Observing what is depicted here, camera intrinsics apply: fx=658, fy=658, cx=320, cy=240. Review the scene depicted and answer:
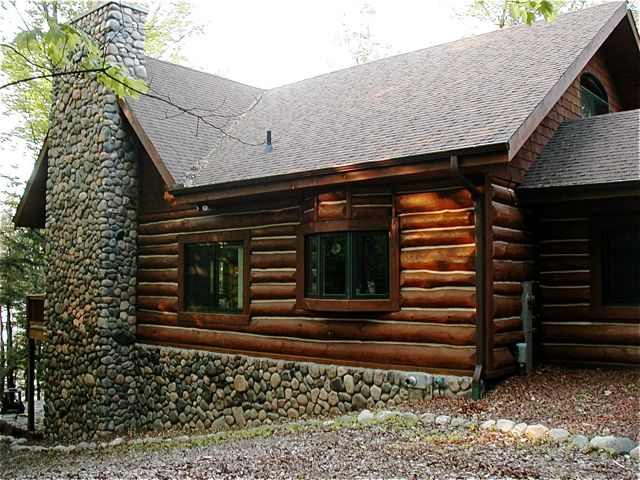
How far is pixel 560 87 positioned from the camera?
9.31 meters

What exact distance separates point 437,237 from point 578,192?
203 centimetres

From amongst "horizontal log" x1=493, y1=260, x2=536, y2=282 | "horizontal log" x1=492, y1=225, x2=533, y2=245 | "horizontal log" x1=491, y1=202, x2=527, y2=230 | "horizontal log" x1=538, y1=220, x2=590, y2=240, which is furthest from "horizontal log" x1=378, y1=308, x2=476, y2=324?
"horizontal log" x1=538, y1=220, x2=590, y2=240

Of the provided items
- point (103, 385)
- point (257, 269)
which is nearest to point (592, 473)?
point (257, 269)

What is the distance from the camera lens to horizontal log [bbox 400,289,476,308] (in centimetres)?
836

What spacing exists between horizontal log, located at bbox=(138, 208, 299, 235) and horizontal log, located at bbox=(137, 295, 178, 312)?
1291 mm

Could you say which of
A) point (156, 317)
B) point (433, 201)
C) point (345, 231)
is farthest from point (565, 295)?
point (156, 317)

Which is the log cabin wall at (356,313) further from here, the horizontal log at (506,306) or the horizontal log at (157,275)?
the horizontal log at (506,306)

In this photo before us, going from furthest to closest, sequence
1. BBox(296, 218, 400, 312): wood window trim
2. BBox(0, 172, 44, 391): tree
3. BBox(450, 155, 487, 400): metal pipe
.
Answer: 1. BBox(0, 172, 44, 391): tree
2. BBox(296, 218, 400, 312): wood window trim
3. BBox(450, 155, 487, 400): metal pipe

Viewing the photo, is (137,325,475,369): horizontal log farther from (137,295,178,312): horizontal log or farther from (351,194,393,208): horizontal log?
(351,194,393,208): horizontal log

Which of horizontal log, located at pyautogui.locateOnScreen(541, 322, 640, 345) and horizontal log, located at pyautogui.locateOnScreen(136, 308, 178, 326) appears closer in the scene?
horizontal log, located at pyautogui.locateOnScreen(541, 322, 640, 345)

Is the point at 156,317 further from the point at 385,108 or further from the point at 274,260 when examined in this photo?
the point at 385,108

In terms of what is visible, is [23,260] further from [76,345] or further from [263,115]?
[263,115]

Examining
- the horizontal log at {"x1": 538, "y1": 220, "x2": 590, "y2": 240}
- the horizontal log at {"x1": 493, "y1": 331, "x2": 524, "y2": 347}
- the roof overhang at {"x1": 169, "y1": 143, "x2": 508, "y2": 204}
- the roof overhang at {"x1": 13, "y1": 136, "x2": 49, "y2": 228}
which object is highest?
the roof overhang at {"x1": 13, "y1": 136, "x2": 49, "y2": 228}

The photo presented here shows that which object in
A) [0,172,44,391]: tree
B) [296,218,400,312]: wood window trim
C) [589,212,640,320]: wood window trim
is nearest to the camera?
[296,218,400,312]: wood window trim
